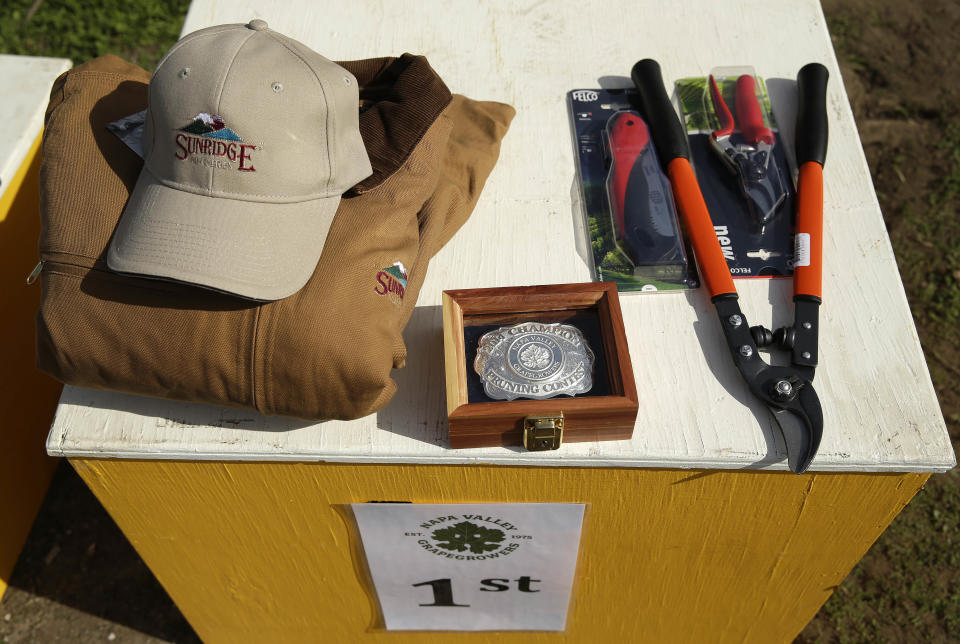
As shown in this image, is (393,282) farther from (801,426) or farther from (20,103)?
(20,103)

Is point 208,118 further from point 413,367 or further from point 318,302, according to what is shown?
point 413,367

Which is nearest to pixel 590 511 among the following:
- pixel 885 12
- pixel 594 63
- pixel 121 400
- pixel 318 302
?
pixel 318 302

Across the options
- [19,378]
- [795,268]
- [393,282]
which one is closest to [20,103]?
[19,378]

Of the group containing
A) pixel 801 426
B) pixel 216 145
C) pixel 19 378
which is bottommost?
pixel 801 426

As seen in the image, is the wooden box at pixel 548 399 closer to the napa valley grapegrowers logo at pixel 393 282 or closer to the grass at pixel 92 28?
the napa valley grapegrowers logo at pixel 393 282

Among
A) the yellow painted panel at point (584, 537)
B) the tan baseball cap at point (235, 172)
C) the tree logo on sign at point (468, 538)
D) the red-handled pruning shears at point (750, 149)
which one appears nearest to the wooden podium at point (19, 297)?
the yellow painted panel at point (584, 537)

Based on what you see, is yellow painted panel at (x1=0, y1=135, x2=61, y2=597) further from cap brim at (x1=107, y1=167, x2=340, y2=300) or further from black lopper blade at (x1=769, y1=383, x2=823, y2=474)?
black lopper blade at (x1=769, y1=383, x2=823, y2=474)

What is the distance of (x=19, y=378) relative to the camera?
1480 millimetres

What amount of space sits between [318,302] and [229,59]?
0.29 meters

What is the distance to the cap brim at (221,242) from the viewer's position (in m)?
0.78

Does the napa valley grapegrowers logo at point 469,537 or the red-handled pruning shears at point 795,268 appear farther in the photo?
the napa valley grapegrowers logo at point 469,537

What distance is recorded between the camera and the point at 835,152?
1.16m

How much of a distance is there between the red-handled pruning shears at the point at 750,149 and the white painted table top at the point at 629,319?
0.22ft

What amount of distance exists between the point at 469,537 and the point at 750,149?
0.71 meters
